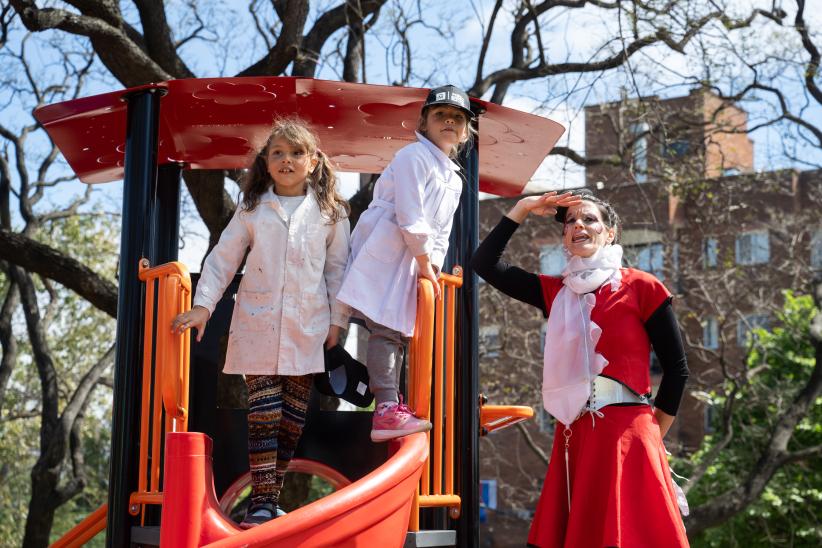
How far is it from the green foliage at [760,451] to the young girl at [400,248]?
12.1 m

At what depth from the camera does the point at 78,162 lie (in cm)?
616

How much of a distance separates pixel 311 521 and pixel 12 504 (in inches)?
1028

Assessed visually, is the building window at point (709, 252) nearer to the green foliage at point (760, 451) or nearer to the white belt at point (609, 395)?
the green foliage at point (760, 451)

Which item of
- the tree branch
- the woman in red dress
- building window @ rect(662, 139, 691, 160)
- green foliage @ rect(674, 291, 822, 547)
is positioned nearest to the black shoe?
the woman in red dress

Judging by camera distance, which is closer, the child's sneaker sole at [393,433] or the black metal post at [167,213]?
the child's sneaker sole at [393,433]

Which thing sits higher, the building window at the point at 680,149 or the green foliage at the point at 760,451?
the building window at the point at 680,149

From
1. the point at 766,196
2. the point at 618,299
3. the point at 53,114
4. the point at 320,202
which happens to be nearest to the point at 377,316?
the point at 320,202

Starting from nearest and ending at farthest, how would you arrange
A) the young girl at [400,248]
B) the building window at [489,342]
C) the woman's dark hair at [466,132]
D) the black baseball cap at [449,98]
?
the young girl at [400,248] < the black baseball cap at [449,98] < the woman's dark hair at [466,132] < the building window at [489,342]

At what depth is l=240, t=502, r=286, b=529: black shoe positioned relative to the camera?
4199 millimetres

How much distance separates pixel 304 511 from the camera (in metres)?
3.55

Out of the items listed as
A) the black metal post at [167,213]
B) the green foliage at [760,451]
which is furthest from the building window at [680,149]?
the black metal post at [167,213]

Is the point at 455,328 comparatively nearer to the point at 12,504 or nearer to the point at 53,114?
the point at 53,114

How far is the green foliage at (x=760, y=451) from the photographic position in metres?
16.3

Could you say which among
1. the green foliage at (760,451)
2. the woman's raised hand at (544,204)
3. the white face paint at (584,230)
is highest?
the woman's raised hand at (544,204)
